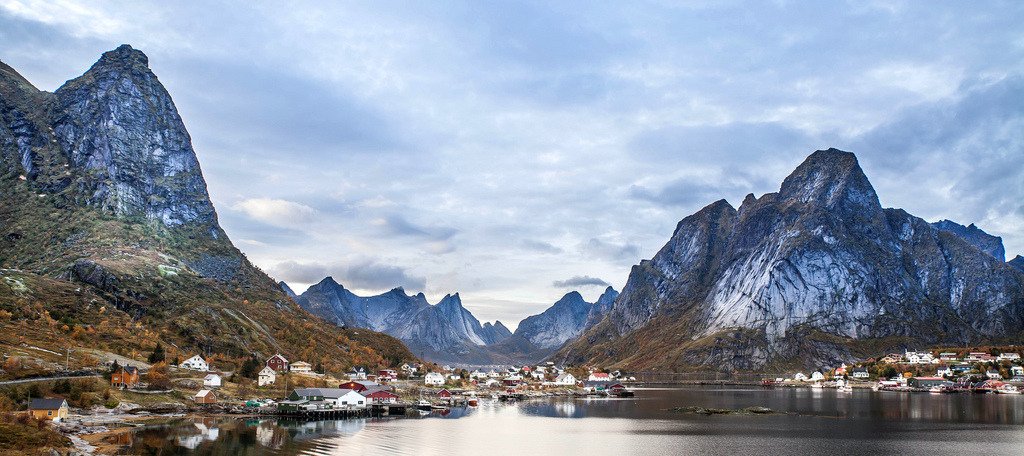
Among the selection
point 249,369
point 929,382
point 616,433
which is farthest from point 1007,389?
point 249,369

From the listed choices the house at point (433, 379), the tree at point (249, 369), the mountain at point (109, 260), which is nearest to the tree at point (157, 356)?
the mountain at point (109, 260)

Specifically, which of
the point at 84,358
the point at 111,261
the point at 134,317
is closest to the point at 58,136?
the point at 111,261

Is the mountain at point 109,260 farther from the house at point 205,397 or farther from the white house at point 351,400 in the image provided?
the white house at point 351,400

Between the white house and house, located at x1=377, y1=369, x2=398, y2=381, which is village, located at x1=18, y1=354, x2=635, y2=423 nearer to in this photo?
the white house

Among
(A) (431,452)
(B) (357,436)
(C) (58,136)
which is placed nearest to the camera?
(A) (431,452)

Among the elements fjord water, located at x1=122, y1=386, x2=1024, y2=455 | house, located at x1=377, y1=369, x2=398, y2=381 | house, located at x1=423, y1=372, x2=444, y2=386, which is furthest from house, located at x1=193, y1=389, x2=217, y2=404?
house, located at x1=423, y1=372, x2=444, y2=386

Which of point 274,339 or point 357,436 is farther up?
point 274,339

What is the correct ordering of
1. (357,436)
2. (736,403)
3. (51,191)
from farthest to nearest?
(51,191) < (736,403) < (357,436)

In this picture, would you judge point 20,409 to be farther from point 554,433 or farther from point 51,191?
point 51,191
